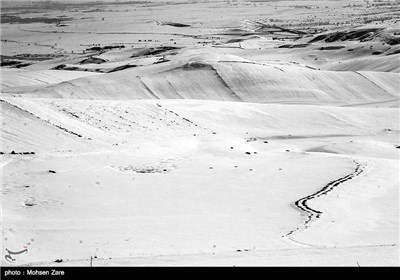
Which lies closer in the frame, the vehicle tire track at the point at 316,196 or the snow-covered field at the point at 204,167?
the snow-covered field at the point at 204,167

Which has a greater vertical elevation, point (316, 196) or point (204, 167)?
point (316, 196)

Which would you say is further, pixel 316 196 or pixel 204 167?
pixel 204 167

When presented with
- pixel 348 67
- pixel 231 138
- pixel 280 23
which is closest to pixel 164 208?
pixel 231 138

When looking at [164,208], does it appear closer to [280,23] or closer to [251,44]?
[251,44]
